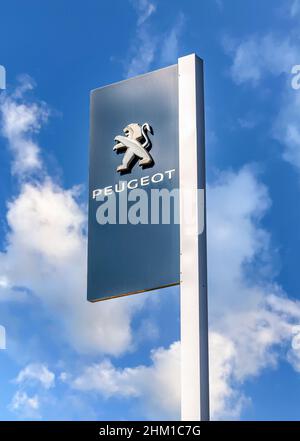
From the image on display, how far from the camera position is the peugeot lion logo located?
1058 cm

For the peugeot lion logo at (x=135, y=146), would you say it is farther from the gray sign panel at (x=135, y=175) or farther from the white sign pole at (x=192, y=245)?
the white sign pole at (x=192, y=245)

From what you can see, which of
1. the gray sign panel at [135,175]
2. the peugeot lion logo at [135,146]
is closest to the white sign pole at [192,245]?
the gray sign panel at [135,175]

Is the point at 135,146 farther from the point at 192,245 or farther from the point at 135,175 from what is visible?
the point at 192,245

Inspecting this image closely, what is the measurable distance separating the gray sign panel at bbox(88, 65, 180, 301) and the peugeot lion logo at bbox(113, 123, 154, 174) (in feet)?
0.04

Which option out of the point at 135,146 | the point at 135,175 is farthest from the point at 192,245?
the point at 135,146

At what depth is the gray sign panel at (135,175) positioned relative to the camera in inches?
401

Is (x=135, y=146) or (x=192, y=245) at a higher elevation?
(x=135, y=146)

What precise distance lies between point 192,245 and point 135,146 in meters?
1.52

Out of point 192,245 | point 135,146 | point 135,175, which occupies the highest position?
point 135,146

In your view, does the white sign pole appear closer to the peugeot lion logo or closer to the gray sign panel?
the gray sign panel

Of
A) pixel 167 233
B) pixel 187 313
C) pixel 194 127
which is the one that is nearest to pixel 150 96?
pixel 194 127

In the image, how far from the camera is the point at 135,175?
34.9 feet
